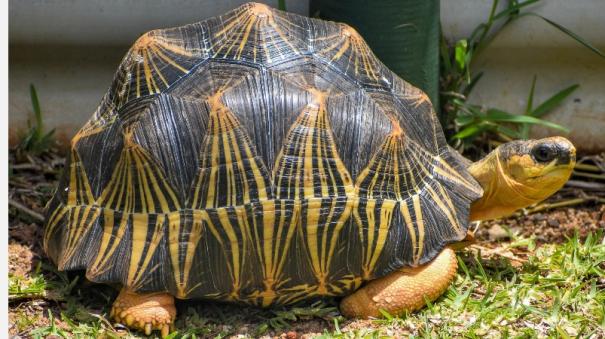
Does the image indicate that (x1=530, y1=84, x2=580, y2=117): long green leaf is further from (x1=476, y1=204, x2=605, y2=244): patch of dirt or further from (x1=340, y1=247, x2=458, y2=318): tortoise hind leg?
(x1=340, y1=247, x2=458, y2=318): tortoise hind leg

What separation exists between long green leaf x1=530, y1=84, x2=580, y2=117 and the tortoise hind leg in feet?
4.95

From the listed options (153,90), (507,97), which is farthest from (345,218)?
(507,97)

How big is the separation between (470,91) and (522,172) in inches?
44.4

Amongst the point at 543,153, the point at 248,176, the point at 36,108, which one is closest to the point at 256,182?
the point at 248,176

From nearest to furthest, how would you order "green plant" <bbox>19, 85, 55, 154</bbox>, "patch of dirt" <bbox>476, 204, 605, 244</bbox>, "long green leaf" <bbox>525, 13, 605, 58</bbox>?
1. "patch of dirt" <bbox>476, 204, 605, 244</bbox>
2. "long green leaf" <bbox>525, 13, 605, 58</bbox>
3. "green plant" <bbox>19, 85, 55, 154</bbox>

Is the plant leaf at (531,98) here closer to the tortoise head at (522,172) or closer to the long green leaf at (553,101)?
the long green leaf at (553,101)

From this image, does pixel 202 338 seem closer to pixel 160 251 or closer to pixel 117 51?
pixel 160 251

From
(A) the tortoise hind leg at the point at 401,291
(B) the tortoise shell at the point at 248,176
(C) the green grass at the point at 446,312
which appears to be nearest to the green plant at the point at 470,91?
(C) the green grass at the point at 446,312

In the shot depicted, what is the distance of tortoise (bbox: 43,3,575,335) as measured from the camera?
3.46 metres

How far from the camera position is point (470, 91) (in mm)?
4902

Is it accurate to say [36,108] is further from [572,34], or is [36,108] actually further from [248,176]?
[572,34]

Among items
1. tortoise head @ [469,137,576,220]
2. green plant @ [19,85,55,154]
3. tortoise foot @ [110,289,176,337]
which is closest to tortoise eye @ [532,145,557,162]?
tortoise head @ [469,137,576,220]

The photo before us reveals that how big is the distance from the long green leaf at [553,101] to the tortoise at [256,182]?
3.59 feet

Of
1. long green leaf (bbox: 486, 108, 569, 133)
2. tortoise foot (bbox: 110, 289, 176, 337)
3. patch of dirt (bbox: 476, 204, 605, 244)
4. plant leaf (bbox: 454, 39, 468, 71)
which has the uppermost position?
plant leaf (bbox: 454, 39, 468, 71)
